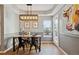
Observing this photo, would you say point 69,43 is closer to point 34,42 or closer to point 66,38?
point 66,38

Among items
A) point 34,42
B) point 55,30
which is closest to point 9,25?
point 34,42

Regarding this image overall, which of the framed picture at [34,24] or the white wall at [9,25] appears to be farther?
the framed picture at [34,24]

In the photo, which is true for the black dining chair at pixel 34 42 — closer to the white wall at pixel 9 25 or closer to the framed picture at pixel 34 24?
the framed picture at pixel 34 24

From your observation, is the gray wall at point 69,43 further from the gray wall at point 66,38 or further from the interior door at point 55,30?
the interior door at point 55,30

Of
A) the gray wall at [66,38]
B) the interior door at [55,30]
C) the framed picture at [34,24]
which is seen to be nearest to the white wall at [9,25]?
the framed picture at [34,24]

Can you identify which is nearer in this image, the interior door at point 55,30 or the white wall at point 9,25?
the white wall at point 9,25

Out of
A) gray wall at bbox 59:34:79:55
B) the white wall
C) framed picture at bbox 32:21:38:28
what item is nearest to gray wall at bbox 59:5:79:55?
gray wall at bbox 59:34:79:55

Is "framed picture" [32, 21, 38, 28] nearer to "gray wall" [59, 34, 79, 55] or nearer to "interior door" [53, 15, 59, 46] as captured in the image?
"interior door" [53, 15, 59, 46]

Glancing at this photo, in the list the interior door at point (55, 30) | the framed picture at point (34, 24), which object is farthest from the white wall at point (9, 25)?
the interior door at point (55, 30)

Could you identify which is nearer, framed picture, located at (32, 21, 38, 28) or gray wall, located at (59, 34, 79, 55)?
gray wall, located at (59, 34, 79, 55)

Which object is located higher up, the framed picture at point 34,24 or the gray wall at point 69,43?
the framed picture at point 34,24
